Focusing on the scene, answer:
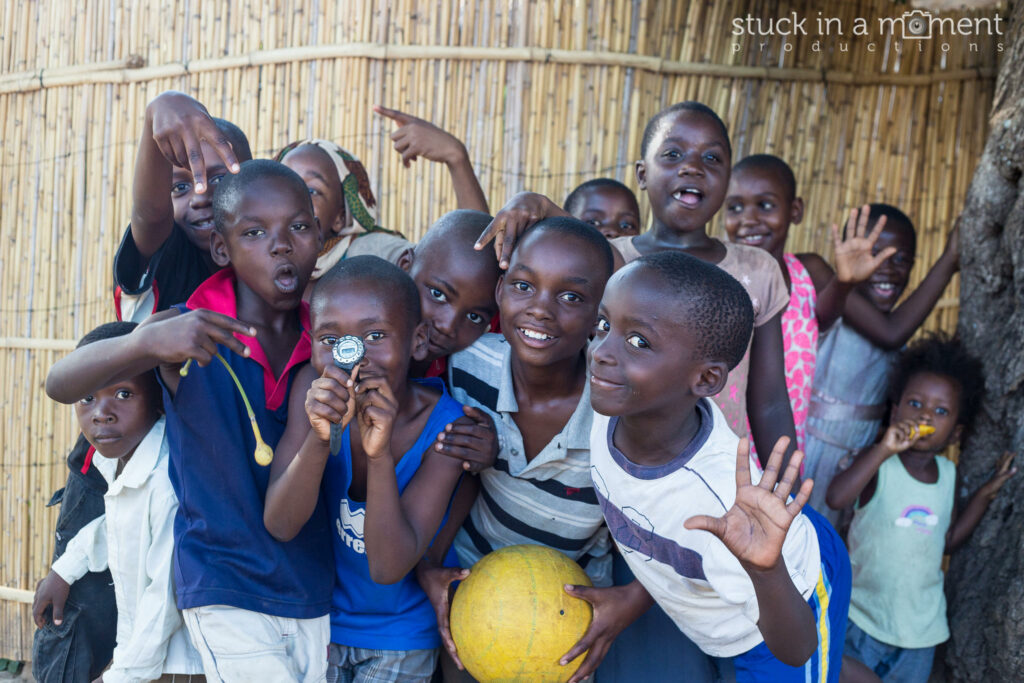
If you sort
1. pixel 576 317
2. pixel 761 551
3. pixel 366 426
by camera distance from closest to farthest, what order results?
pixel 761 551 < pixel 366 426 < pixel 576 317

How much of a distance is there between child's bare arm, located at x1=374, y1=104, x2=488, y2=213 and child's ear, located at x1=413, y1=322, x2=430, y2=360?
0.96 meters

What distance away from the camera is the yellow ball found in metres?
2.42

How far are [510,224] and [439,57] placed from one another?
2.12 metres

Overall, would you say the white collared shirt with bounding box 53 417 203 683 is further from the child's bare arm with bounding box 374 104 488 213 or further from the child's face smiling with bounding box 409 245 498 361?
the child's bare arm with bounding box 374 104 488 213

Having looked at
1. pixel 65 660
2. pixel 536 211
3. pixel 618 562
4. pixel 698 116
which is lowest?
pixel 65 660

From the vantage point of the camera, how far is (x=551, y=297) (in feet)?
8.54

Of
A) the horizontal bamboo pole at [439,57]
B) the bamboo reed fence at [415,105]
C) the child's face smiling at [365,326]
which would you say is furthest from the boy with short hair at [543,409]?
the horizontal bamboo pole at [439,57]

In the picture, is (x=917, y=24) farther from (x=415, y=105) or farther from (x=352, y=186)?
(x=352, y=186)

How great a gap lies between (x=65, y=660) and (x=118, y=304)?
49.8 inches

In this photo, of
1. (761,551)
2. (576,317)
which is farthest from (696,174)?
(761,551)

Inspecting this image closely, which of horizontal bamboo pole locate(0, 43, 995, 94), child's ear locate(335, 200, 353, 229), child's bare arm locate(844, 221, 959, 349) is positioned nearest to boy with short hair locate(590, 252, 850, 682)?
child's bare arm locate(844, 221, 959, 349)

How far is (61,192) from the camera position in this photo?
15.9 feet

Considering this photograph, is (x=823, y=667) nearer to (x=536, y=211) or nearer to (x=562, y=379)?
(x=562, y=379)

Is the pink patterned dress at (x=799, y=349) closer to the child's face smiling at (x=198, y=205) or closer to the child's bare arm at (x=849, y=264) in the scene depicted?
the child's bare arm at (x=849, y=264)
